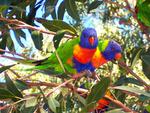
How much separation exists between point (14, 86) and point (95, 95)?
0.27 m

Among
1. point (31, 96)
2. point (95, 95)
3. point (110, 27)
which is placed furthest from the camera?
point (110, 27)

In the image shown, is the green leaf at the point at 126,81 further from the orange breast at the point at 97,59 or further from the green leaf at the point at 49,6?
the green leaf at the point at 49,6

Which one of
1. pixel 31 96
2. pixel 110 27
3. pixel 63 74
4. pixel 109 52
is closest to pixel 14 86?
pixel 31 96

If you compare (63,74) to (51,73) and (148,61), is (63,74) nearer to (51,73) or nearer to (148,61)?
(51,73)

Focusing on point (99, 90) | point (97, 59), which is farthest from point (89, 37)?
point (99, 90)

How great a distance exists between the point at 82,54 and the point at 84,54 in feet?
0.08

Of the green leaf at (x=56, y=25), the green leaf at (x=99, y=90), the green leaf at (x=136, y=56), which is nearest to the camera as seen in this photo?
the green leaf at (x=99, y=90)

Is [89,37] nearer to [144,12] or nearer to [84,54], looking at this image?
[84,54]

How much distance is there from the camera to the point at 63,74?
1.28 metres

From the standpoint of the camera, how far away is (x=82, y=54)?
153 centimetres

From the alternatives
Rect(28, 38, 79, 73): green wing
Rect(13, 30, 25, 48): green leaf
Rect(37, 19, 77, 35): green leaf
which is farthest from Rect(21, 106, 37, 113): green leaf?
Rect(13, 30, 25, 48): green leaf

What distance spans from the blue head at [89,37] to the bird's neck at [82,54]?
0.02 meters

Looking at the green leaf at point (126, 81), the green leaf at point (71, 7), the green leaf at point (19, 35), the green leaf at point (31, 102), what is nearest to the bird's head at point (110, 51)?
the green leaf at point (126, 81)

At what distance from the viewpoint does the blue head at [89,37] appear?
4.88 feet
